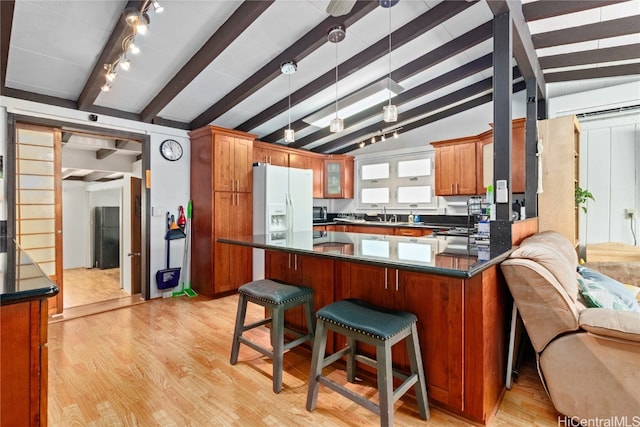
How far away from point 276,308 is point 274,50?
92.0 inches

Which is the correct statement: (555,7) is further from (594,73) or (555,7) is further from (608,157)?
(608,157)

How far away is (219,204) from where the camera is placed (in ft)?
13.1

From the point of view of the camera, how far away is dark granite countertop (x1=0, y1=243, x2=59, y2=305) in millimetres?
Answer: 909

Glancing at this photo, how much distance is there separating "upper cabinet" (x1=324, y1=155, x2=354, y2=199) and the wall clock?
2.73 metres

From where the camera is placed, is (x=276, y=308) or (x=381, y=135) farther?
(x=381, y=135)

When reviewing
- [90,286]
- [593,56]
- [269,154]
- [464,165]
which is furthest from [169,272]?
[593,56]

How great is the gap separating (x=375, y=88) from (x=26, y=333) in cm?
342

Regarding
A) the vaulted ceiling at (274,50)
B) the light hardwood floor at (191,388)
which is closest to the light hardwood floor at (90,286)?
the light hardwood floor at (191,388)

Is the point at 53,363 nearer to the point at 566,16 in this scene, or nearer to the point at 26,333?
the point at 26,333

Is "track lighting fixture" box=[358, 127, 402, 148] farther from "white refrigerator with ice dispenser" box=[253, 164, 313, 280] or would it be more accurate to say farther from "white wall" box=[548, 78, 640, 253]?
"white wall" box=[548, 78, 640, 253]

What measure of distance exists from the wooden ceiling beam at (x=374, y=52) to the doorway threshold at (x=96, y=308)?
2.86 meters

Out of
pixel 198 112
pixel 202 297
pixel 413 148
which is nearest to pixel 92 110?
pixel 198 112

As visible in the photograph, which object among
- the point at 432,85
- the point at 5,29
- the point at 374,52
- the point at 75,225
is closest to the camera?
the point at 5,29

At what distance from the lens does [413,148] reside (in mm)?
5379
